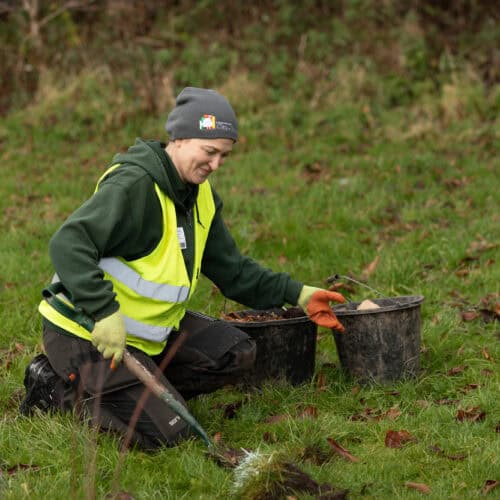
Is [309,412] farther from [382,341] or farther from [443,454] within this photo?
[443,454]

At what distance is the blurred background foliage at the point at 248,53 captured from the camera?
12.1 m

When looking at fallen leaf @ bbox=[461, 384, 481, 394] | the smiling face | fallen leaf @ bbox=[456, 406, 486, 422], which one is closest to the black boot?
the smiling face

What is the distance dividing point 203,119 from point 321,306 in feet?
4.23

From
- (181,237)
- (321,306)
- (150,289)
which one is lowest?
(321,306)

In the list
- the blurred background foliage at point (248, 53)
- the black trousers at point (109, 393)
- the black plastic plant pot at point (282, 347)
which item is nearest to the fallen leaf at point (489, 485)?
the black trousers at point (109, 393)

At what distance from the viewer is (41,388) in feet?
14.4

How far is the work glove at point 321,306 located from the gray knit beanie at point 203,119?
1.07 metres

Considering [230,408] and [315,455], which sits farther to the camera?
[230,408]

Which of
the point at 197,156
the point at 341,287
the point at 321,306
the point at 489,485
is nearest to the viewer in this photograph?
the point at 489,485

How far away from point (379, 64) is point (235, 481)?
33.5ft

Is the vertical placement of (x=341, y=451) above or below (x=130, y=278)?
below

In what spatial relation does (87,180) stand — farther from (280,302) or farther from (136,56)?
(280,302)

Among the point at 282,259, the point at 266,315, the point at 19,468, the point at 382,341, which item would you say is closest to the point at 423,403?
the point at 382,341

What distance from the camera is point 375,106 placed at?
1177cm
